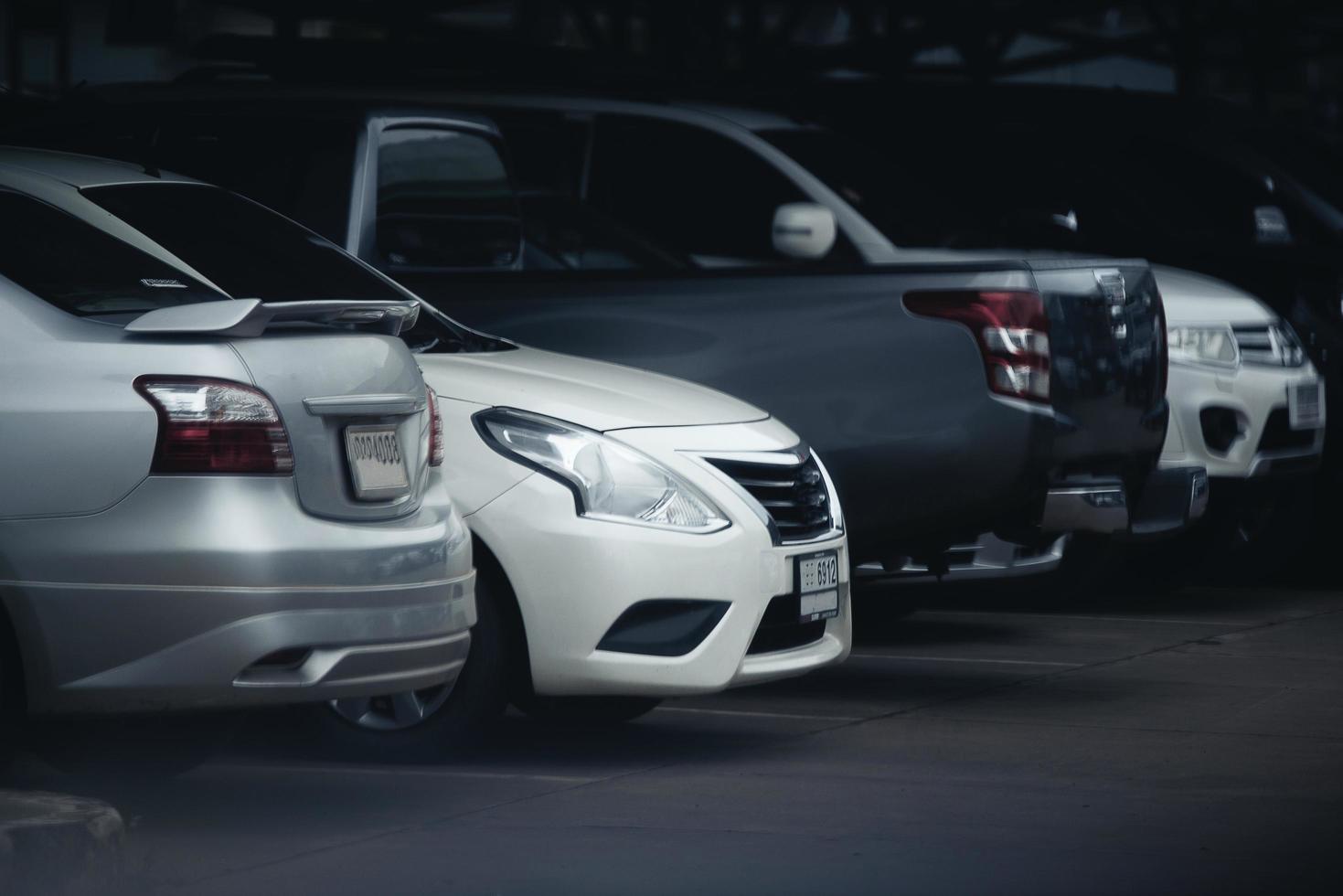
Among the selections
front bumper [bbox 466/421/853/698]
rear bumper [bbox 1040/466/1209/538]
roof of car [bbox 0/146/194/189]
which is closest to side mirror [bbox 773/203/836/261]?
rear bumper [bbox 1040/466/1209/538]

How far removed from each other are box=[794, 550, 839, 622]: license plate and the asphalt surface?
0.40 m

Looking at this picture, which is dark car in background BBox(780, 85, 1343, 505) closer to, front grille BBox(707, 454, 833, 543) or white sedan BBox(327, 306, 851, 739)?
front grille BBox(707, 454, 833, 543)

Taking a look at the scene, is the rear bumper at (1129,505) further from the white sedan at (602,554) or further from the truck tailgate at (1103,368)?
the white sedan at (602,554)

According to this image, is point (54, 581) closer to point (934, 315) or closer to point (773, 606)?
point (773, 606)

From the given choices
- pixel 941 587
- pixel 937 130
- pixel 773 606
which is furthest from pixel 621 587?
pixel 937 130

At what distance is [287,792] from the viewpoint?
598 cm

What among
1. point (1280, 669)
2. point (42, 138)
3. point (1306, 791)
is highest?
point (42, 138)

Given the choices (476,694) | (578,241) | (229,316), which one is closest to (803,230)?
(578,241)

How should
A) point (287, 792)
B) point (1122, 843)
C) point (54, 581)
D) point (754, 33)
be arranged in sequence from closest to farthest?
point (54, 581)
point (1122, 843)
point (287, 792)
point (754, 33)

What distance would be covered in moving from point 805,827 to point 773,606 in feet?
3.14

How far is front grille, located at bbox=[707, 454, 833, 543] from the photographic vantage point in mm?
6566

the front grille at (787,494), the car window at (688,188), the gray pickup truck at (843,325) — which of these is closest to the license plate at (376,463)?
the front grille at (787,494)

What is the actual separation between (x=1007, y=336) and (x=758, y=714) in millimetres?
1557

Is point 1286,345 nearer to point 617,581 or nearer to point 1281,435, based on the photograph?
point 1281,435
